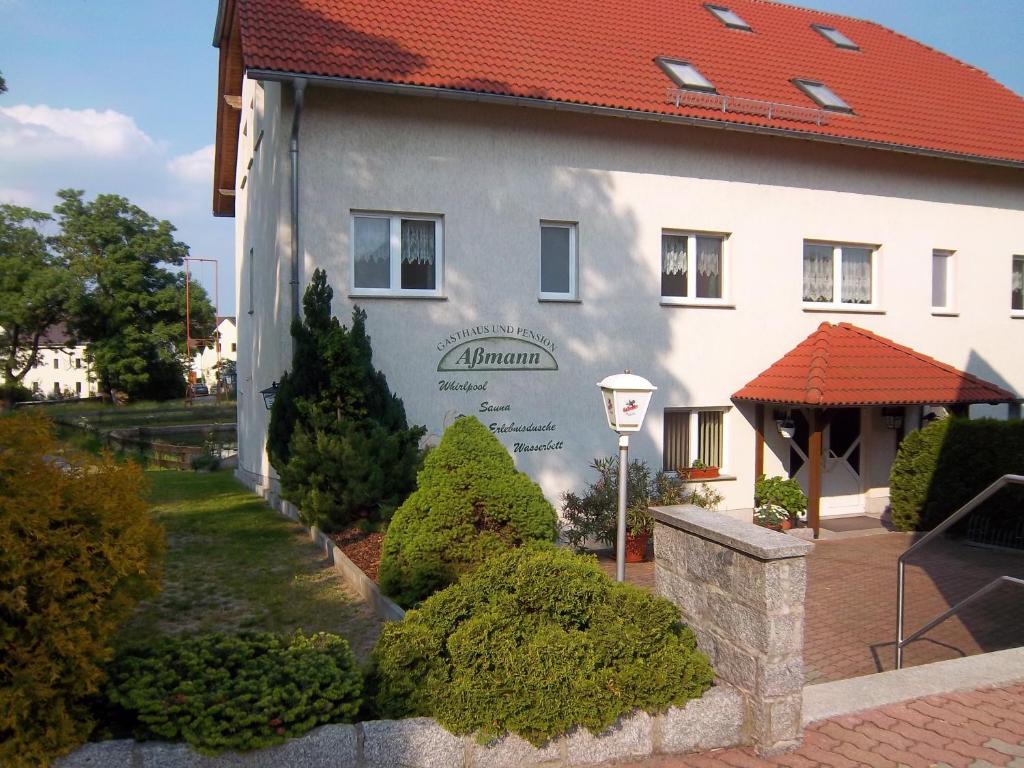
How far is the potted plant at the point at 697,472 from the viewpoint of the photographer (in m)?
12.6

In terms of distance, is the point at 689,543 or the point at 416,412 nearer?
the point at 689,543

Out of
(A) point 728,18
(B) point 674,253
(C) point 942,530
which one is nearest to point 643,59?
(B) point 674,253

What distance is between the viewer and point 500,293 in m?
11.3

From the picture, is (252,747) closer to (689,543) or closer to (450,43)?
(689,543)

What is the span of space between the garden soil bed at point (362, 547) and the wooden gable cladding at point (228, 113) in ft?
27.9

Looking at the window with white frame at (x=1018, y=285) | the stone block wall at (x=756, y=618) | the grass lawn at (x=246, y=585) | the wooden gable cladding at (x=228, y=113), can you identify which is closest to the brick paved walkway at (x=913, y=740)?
the stone block wall at (x=756, y=618)

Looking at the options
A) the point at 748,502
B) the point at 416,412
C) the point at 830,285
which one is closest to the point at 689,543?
the point at 416,412

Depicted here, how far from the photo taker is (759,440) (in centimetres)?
1312

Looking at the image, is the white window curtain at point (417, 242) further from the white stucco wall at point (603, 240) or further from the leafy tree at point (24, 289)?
the leafy tree at point (24, 289)

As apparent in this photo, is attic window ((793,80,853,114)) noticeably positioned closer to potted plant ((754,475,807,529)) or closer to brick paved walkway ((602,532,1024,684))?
potted plant ((754,475,807,529))

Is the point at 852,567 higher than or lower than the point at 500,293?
lower

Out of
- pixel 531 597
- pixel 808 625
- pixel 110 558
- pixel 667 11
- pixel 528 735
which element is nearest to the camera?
pixel 110 558

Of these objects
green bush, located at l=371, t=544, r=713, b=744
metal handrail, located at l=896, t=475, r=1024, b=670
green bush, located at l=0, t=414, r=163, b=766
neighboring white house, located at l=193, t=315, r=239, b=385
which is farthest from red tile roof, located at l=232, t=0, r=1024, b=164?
neighboring white house, located at l=193, t=315, r=239, b=385

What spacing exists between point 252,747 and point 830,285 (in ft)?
41.7
